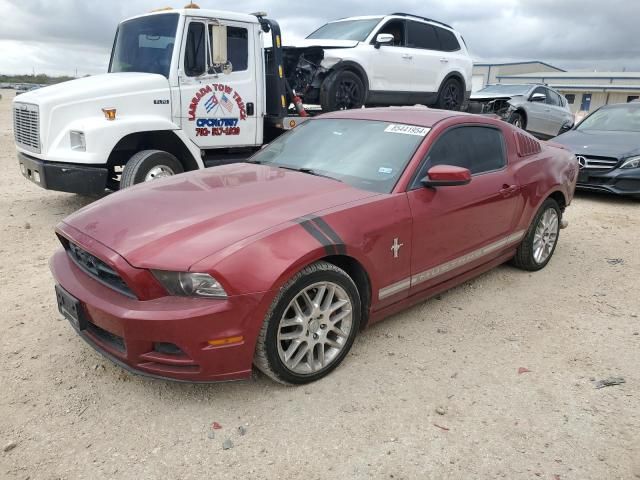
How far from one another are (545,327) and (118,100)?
511 centimetres

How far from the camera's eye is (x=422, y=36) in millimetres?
9375

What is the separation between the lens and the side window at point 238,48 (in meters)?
6.84

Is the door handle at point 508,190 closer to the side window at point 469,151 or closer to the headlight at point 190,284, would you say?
the side window at point 469,151

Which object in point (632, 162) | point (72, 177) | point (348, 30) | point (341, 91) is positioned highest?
point (348, 30)

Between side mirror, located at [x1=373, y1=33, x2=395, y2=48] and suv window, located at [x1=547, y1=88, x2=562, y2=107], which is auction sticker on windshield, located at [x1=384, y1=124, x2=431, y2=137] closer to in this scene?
side mirror, located at [x1=373, y1=33, x2=395, y2=48]

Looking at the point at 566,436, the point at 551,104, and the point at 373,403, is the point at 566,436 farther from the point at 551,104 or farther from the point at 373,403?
the point at 551,104

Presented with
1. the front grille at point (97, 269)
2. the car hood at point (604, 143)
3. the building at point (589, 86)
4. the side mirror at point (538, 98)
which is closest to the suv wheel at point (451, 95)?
A: the car hood at point (604, 143)

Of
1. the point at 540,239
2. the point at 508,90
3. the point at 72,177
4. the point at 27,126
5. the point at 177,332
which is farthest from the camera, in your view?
the point at 508,90

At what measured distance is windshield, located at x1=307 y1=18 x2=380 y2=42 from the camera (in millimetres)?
8578

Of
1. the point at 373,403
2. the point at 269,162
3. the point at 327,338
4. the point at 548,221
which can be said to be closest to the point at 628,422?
the point at 373,403

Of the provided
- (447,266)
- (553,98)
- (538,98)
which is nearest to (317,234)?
(447,266)

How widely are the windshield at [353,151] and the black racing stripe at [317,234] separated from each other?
64cm

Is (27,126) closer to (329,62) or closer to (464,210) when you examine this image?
(329,62)

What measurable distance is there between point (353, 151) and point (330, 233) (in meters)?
1.05
